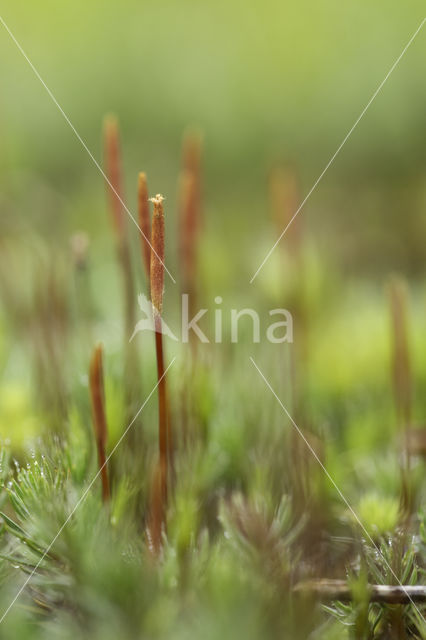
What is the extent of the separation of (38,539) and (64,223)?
662 millimetres

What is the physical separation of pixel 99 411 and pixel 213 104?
75cm

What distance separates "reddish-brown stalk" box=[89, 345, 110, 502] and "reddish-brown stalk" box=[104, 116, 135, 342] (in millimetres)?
147

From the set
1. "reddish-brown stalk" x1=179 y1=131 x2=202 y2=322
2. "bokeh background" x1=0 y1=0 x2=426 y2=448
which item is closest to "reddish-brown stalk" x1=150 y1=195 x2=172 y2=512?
"reddish-brown stalk" x1=179 y1=131 x2=202 y2=322

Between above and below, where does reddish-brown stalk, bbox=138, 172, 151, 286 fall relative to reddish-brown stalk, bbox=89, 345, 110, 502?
above

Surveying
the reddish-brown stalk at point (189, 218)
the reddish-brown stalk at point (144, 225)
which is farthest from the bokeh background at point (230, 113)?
the reddish-brown stalk at point (144, 225)

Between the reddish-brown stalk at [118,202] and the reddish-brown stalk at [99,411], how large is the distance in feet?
0.48

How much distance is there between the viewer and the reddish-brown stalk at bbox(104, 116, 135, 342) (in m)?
0.47

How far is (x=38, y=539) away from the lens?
0.35m

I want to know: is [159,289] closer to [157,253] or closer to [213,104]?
[157,253]

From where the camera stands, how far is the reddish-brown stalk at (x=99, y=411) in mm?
350

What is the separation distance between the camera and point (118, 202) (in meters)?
0.50

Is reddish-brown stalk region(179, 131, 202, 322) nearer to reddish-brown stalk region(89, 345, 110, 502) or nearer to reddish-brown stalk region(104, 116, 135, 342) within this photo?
reddish-brown stalk region(104, 116, 135, 342)

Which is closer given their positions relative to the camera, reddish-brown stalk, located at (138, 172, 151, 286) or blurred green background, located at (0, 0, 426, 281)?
reddish-brown stalk, located at (138, 172, 151, 286)

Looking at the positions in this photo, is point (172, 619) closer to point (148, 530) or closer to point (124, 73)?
point (148, 530)
